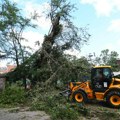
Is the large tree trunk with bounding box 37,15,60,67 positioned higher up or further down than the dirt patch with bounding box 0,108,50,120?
higher up

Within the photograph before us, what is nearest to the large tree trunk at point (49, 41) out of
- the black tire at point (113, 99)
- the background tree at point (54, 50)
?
the background tree at point (54, 50)

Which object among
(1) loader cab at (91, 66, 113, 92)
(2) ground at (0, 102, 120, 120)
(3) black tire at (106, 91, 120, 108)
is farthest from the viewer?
(1) loader cab at (91, 66, 113, 92)

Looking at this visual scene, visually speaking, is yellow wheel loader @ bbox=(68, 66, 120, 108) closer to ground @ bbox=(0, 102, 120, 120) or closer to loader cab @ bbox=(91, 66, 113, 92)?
loader cab @ bbox=(91, 66, 113, 92)

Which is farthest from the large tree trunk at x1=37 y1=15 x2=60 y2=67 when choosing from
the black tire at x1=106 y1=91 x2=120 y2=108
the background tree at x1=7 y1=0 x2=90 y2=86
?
the black tire at x1=106 y1=91 x2=120 y2=108

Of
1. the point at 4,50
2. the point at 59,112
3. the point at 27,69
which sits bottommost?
the point at 59,112

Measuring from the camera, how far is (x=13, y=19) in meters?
21.0

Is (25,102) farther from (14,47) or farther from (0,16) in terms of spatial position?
(0,16)

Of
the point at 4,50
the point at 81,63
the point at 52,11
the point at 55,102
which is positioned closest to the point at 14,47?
the point at 4,50

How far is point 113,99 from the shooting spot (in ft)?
49.8

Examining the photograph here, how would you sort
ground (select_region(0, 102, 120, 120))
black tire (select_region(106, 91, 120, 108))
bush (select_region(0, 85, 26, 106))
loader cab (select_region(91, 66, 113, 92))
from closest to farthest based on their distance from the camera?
1. ground (select_region(0, 102, 120, 120))
2. black tire (select_region(106, 91, 120, 108))
3. loader cab (select_region(91, 66, 113, 92))
4. bush (select_region(0, 85, 26, 106))

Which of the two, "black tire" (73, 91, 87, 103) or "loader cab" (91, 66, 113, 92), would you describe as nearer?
"loader cab" (91, 66, 113, 92)

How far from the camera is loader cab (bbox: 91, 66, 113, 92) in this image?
51.6 feet

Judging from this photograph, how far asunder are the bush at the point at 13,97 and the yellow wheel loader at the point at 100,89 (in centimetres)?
295

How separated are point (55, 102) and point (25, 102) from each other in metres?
2.51
